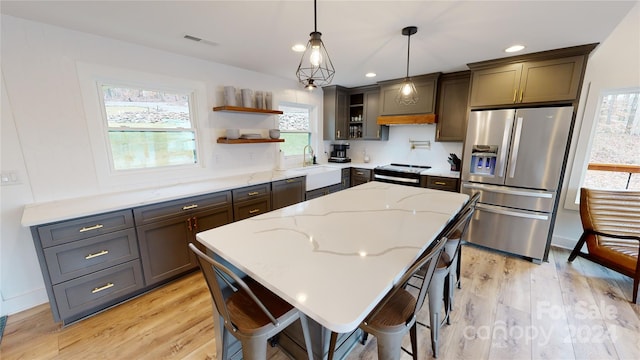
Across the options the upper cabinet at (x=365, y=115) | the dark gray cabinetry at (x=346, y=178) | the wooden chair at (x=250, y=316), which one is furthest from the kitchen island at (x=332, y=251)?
the upper cabinet at (x=365, y=115)

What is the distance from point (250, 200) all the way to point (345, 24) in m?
2.05

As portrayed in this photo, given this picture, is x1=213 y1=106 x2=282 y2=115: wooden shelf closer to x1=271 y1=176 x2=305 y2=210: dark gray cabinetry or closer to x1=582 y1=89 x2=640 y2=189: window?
x1=271 y1=176 x2=305 y2=210: dark gray cabinetry

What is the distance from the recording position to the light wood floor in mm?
1688

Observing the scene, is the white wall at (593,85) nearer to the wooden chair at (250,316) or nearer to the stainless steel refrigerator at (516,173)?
the stainless steel refrigerator at (516,173)

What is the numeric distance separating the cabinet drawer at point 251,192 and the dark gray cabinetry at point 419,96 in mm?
2307

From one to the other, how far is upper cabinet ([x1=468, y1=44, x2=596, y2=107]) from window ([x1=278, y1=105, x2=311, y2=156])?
255cm

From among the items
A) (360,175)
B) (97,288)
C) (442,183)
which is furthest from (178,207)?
(442,183)

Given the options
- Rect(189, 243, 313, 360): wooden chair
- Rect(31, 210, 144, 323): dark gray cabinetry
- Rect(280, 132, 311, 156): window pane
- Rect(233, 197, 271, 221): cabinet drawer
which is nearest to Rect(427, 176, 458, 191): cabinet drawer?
Rect(280, 132, 311, 156): window pane

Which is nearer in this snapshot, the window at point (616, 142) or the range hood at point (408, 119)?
the window at point (616, 142)

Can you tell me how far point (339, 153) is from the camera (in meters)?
4.82

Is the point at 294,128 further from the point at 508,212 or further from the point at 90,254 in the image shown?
the point at 508,212

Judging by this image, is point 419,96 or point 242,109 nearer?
point 242,109

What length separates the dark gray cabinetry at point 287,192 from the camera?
3.25 m

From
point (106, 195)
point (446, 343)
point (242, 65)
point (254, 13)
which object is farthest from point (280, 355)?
point (242, 65)
